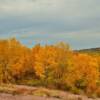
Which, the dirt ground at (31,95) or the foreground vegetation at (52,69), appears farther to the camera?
the foreground vegetation at (52,69)

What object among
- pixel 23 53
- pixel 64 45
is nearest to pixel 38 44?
pixel 23 53

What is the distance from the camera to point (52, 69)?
12800 cm

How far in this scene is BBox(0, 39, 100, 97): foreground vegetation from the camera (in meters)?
125

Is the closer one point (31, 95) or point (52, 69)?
point (31, 95)

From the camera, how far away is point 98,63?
150 metres

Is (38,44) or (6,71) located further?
(38,44)

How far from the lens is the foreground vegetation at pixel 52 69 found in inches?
4926

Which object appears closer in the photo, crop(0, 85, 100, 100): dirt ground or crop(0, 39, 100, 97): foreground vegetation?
crop(0, 85, 100, 100): dirt ground

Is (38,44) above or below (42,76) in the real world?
above

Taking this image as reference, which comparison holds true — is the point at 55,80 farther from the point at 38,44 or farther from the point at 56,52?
the point at 38,44

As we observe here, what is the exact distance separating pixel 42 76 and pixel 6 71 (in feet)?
37.5

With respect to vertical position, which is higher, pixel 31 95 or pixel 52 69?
pixel 52 69

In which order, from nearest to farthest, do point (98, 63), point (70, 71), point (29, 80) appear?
point (70, 71)
point (29, 80)
point (98, 63)

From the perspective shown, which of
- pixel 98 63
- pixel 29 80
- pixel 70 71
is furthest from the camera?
pixel 98 63
